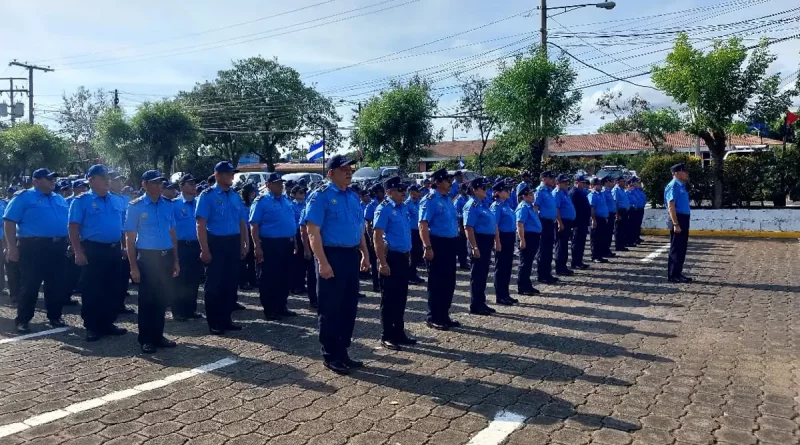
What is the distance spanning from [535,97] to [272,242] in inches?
506

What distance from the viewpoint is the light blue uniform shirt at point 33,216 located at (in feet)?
23.8

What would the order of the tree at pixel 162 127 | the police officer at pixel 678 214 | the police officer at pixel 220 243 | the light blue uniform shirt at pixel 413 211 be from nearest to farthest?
the police officer at pixel 220 243
the police officer at pixel 678 214
the light blue uniform shirt at pixel 413 211
the tree at pixel 162 127

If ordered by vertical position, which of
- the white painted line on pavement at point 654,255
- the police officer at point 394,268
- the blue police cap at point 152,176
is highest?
the blue police cap at point 152,176

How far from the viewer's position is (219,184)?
7.21 metres

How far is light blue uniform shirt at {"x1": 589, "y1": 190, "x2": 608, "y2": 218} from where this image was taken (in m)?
12.6

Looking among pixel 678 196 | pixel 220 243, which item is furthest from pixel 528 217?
pixel 220 243

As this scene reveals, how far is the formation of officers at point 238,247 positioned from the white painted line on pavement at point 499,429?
1.57 metres

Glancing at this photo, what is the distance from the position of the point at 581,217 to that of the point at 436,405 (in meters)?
8.06

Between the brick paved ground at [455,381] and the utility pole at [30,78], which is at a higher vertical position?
the utility pole at [30,78]

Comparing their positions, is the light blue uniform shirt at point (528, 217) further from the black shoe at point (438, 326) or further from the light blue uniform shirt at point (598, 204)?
the light blue uniform shirt at point (598, 204)

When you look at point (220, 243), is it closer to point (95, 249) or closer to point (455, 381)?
point (95, 249)

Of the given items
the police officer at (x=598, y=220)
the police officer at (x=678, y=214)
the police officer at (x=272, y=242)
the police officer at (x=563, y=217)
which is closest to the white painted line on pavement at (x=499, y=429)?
the police officer at (x=272, y=242)

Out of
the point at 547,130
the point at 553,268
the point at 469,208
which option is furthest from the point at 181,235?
the point at 547,130

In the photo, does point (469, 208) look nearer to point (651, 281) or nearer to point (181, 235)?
point (181, 235)
